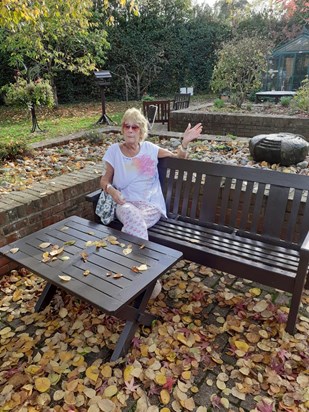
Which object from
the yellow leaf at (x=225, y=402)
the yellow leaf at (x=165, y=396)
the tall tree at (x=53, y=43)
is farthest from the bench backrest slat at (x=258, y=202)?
the tall tree at (x=53, y=43)

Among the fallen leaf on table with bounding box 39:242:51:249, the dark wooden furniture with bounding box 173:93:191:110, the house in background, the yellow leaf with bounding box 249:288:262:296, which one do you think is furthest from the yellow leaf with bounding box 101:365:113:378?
the house in background

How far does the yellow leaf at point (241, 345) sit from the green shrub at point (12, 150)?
3.83 metres

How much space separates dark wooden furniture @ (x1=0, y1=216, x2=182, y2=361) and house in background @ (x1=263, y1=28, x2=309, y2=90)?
42.5 feet

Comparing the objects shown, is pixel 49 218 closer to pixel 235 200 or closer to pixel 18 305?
pixel 18 305

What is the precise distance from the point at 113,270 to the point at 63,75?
1500cm

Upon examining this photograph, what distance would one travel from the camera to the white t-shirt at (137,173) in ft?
8.93

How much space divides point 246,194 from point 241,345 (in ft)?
3.93

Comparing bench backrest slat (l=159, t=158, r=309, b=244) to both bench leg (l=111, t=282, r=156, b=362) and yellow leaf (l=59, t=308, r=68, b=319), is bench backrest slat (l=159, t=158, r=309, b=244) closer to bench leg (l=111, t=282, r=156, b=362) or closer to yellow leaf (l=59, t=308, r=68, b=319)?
bench leg (l=111, t=282, r=156, b=362)

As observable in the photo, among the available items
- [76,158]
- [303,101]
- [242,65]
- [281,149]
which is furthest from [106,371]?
[242,65]

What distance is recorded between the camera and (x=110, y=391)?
5.76ft

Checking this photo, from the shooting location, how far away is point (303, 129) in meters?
6.32

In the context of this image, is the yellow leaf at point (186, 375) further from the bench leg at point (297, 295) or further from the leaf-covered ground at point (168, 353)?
the bench leg at point (297, 295)

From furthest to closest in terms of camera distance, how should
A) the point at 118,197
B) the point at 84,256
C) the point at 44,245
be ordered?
the point at 118,197, the point at 44,245, the point at 84,256

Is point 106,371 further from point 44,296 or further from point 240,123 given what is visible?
point 240,123
